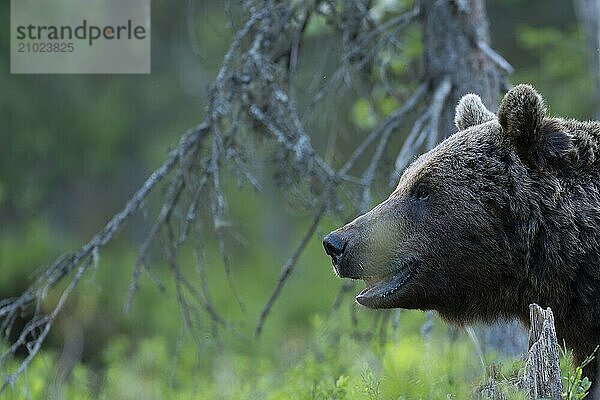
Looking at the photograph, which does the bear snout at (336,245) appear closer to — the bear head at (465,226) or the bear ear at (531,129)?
the bear head at (465,226)

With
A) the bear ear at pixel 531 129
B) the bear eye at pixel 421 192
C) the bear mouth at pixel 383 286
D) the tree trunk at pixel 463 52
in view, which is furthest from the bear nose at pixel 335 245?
the tree trunk at pixel 463 52

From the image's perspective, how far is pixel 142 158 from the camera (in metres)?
17.7

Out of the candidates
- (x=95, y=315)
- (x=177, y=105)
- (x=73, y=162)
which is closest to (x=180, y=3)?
(x=177, y=105)

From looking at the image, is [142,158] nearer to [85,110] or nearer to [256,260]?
[85,110]

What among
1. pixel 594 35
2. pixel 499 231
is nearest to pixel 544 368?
pixel 499 231

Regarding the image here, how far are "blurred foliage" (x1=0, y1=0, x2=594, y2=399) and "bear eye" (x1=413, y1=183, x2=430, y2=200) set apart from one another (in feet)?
5.03

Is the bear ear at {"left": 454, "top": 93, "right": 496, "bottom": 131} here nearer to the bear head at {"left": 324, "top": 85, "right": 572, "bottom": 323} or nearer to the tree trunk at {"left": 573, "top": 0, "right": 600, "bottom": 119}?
the bear head at {"left": 324, "top": 85, "right": 572, "bottom": 323}

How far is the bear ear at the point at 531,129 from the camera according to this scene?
446cm

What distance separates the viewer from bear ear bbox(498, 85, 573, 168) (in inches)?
176

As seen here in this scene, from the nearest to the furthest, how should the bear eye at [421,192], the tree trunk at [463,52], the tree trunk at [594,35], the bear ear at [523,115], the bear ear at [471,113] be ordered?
the bear ear at [523,115] < the bear eye at [421,192] < the bear ear at [471,113] < the tree trunk at [463,52] < the tree trunk at [594,35]

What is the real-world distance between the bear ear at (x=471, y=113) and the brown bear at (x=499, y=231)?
312mm

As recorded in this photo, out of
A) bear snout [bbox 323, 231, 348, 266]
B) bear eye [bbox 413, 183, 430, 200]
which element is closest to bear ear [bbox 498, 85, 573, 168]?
bear eye [bbox 413, 183, 430, 200]

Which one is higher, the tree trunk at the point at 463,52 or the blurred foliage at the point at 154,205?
the tree trunk at the point at 463,52

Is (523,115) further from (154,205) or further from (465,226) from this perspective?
(154,205)
